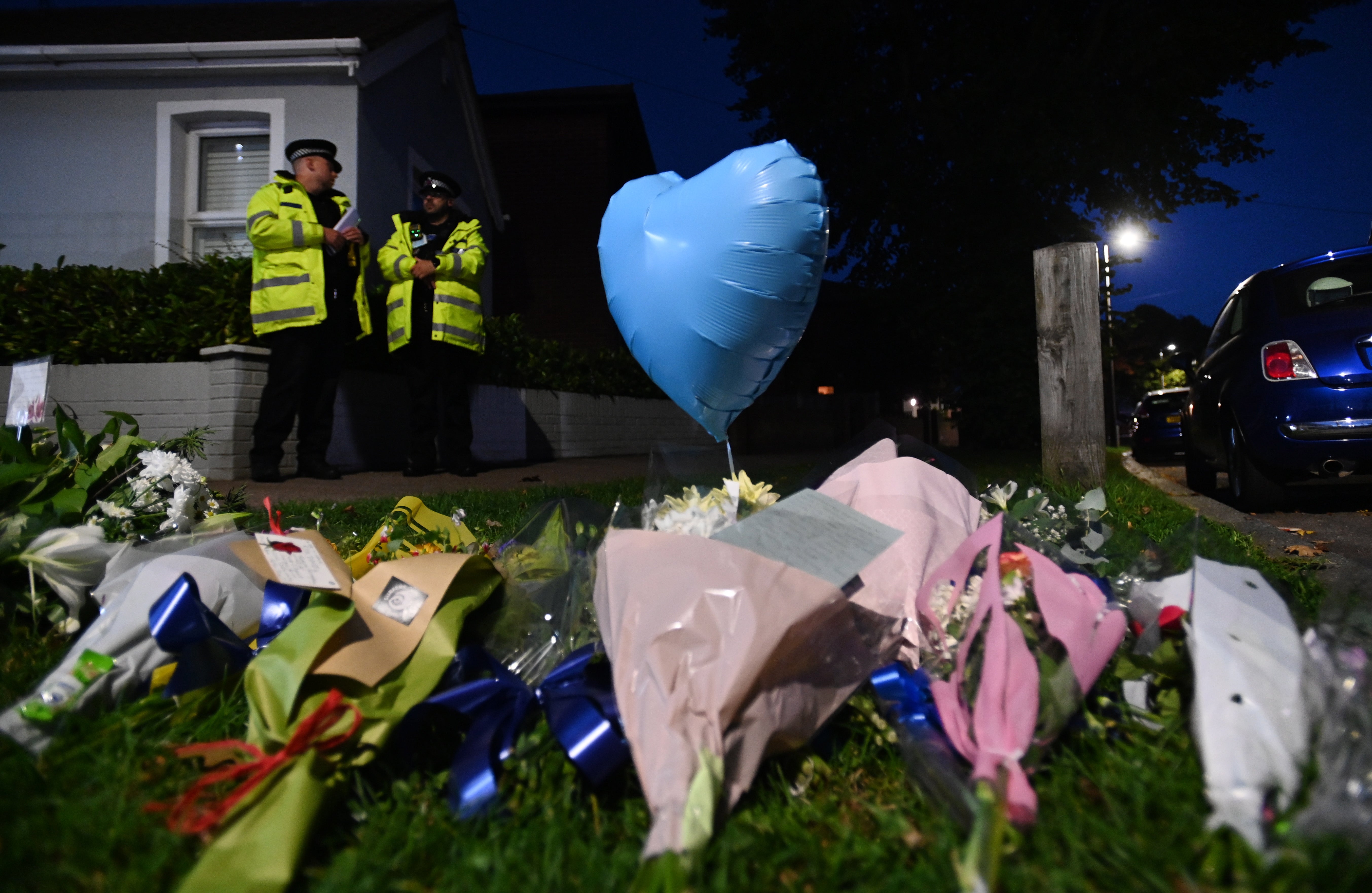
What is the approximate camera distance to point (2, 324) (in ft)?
20.7

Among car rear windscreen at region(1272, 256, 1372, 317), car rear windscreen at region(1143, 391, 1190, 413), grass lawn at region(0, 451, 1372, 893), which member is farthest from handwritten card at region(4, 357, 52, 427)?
car rear windscreen at region(1143, 391, 1190, 413)

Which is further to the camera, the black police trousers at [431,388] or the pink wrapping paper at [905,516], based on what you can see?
the black police trousers at [431,388]

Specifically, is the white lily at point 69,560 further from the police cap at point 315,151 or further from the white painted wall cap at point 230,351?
the police cap at point 315,151

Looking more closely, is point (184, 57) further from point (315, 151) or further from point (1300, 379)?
point (1300, 379)

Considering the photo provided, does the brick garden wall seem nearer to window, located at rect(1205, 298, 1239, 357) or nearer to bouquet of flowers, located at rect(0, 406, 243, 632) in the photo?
bouquet of flowers, located at rect(0, 406, 243, 632)

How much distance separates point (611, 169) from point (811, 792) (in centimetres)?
1698

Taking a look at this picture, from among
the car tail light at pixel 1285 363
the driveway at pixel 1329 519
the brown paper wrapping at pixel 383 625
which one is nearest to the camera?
the brown paper wrapping at pixel 383 625

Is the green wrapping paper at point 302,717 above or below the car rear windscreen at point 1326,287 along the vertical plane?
below

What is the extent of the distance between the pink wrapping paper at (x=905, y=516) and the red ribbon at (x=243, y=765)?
3.11 feet

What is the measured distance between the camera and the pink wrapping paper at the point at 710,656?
1065 mm

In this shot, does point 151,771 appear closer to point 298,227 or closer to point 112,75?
point 298,227

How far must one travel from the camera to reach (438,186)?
6.13 meters

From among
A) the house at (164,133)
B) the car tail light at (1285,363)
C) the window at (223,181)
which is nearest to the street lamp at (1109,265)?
the car tail light at (1285,363)

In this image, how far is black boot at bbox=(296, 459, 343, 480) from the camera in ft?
19.0
